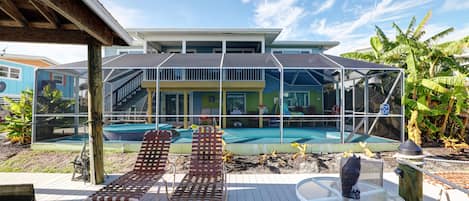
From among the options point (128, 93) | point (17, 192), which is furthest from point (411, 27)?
point (128, 93)

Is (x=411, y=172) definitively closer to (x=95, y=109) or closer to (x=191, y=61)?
(x=95, y=109)

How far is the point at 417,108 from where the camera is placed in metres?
7.28

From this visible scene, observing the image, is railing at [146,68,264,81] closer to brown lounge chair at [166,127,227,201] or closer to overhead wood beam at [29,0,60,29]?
brown lounge chair at [166,127,227,201]

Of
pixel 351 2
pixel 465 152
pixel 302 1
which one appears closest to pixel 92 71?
pixel 465 152

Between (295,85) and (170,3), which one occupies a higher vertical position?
(170,3)

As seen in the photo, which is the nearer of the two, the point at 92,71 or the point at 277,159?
the point at 92,71

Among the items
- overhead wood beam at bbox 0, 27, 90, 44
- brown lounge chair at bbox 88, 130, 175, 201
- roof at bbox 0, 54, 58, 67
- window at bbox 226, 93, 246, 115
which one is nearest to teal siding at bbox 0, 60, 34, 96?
roof at bbox 0, 54, 58, 67

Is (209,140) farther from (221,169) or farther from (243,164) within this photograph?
(243,164)

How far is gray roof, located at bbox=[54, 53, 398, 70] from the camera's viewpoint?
7.44 meters

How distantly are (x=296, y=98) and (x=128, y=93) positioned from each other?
9.81 meters

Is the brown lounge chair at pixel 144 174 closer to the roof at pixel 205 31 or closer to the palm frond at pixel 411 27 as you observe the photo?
the roof at pixel 205 31

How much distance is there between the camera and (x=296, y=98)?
1438 cm

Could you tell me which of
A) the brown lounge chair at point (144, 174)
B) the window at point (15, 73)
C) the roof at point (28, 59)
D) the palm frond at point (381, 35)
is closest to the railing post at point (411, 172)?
the brown lounge chair at point (144, 174)

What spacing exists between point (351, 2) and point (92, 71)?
51.9 feet
